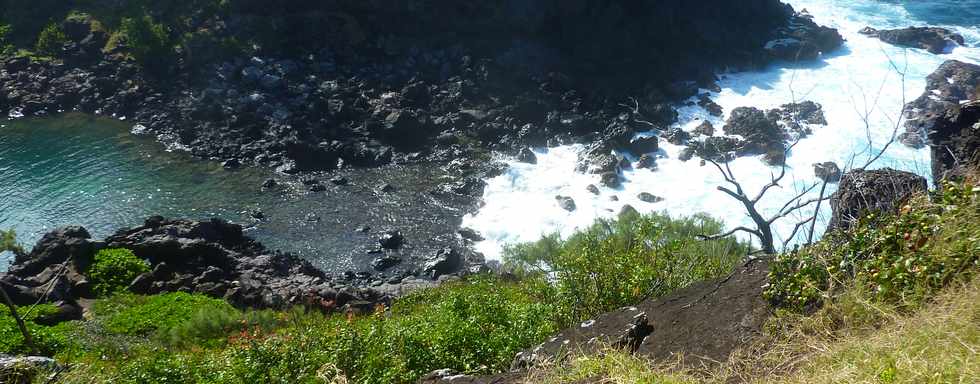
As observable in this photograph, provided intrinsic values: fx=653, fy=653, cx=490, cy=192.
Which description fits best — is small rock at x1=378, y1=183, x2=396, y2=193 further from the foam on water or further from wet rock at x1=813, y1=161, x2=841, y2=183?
wet rock at x1=813, y1=161, x2=841, y2=183

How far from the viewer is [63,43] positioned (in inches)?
1823

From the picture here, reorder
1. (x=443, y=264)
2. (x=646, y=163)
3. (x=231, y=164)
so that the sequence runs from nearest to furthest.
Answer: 1. (x=443, y=264)
2. (x=646, y=163)
3. (x=231, y=164)

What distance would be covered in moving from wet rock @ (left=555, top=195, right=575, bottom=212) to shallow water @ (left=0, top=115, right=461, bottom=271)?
4896mm

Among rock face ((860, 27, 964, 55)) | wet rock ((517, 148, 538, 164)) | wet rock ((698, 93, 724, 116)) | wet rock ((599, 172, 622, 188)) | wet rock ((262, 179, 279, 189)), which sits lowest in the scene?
wet rock ((599, 172, 622, 188))

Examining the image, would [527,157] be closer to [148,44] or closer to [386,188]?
[386,188]

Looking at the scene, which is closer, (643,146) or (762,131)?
(643,146)

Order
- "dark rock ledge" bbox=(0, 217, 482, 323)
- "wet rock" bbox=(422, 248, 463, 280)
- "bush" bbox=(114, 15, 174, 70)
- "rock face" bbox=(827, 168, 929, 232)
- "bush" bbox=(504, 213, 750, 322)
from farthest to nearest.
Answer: "bush" bbox=(114, 15, 174, 70)
"wet rock" bbox=(422, 248, 463, 280)
"dark rock ledge" bbox=(0, 217, 482, 323)
"bush" bbox=(504, 213, 750, 322)
"rock face" bbox=(827, 168, 929, 232)

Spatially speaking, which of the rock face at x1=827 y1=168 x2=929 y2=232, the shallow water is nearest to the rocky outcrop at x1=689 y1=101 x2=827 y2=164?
the shallow water

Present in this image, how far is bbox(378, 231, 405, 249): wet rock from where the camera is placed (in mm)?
28656

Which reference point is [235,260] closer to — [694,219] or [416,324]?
[416,324]

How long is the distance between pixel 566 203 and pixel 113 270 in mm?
18745

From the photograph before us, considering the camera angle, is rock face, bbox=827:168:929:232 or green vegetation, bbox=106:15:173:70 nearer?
rock face, bbox=827:168:929:232

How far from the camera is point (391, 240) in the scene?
2870 centimetres

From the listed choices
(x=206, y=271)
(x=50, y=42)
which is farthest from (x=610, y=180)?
(x=50, y=42)
